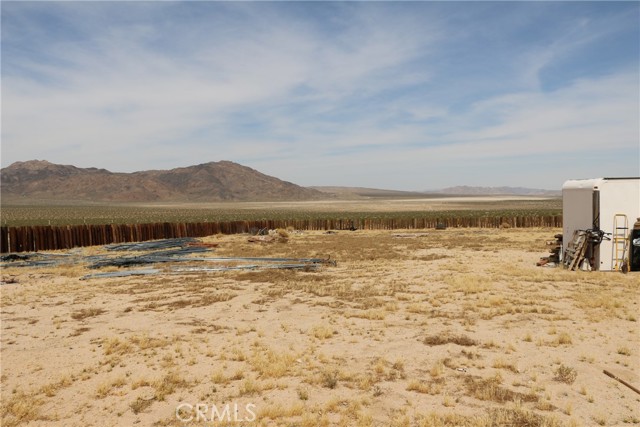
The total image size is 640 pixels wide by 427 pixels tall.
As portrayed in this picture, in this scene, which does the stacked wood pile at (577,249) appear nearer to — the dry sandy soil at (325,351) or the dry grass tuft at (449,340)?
the dry sandy soil at (325,351)

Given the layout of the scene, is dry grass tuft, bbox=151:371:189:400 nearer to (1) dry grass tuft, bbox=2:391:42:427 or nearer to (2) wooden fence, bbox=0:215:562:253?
(1) dry grass tuft, bbox=2:391:42:427

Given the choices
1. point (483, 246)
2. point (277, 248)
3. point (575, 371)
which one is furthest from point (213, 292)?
point (483, 246)

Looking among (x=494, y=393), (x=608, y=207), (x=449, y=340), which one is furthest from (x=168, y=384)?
(x=608, y=207)

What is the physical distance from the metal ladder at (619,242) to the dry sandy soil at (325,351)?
106 centimetres

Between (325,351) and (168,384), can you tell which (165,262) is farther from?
(168,384)

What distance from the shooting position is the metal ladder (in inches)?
730

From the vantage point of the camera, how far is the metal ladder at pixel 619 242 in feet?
60.8

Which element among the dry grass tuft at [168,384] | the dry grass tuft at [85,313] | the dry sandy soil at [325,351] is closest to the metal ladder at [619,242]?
the dry sandy soil at [325,351]

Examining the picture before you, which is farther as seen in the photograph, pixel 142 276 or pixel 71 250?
pixel 71 250

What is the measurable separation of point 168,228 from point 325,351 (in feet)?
98.6

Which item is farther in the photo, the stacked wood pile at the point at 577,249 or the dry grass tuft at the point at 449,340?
the stacked wood pile at the point at 577,249

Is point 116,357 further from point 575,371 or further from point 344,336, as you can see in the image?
point 575,371

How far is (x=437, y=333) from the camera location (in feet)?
→ 35.7

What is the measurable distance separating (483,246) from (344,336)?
70.7ft
